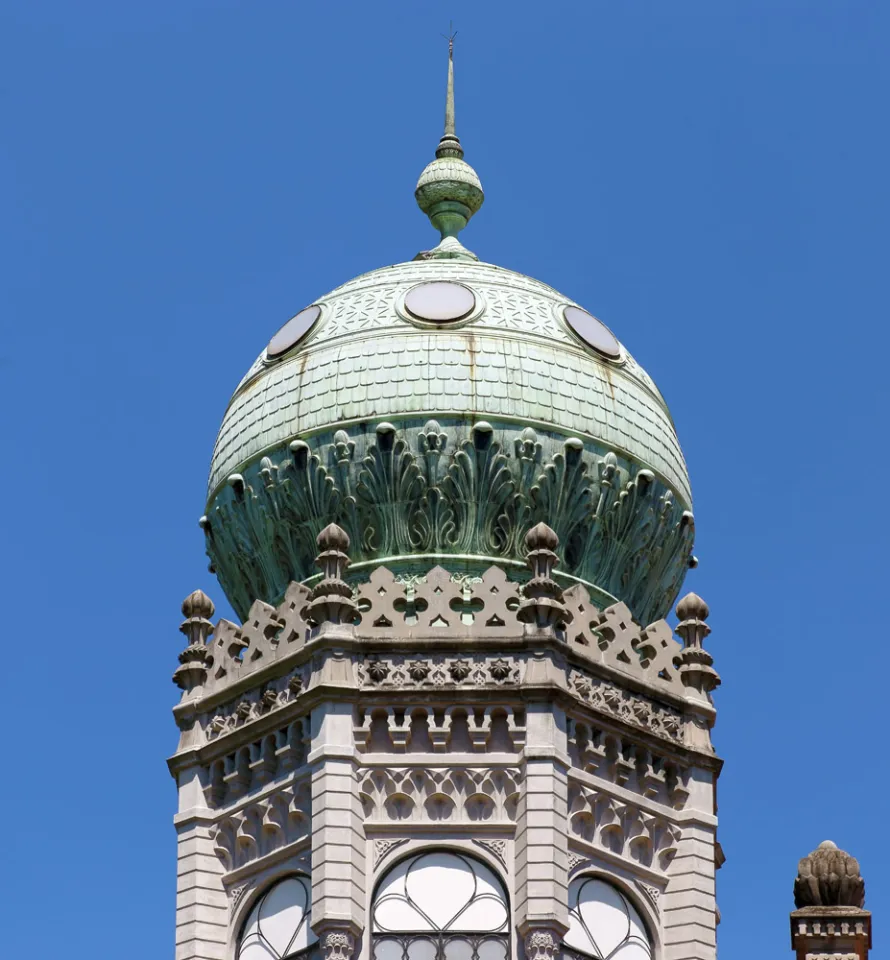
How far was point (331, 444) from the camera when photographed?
50500mm

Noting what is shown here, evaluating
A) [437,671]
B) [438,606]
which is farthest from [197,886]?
[438,606]

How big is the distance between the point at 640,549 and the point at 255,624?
18.9ft

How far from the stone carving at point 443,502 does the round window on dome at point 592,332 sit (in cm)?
214

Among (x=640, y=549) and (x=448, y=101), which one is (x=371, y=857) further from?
(x=448, y=101)

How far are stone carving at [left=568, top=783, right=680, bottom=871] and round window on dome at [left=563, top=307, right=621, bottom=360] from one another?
7.38 metres

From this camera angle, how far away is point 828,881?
50.0 metres

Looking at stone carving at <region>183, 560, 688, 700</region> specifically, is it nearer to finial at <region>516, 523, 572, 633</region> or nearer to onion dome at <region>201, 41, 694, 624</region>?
finial at <region>516, 523, 572, 633</region>

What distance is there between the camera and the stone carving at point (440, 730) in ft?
157

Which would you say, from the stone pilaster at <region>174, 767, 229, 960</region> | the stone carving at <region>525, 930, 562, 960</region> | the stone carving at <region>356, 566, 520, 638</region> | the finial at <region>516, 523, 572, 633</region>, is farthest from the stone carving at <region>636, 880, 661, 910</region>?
the stone pilaster at <region>174, 767, 229, 960</region>

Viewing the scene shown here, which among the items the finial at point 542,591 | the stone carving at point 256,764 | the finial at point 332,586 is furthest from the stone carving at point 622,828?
the finial at point 332,586

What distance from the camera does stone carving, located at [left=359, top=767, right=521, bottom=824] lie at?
47500mm

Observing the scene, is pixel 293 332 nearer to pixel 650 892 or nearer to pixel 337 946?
pixel 650 892

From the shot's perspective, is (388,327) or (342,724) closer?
(342,724)

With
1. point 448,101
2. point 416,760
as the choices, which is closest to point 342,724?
point 416,760
